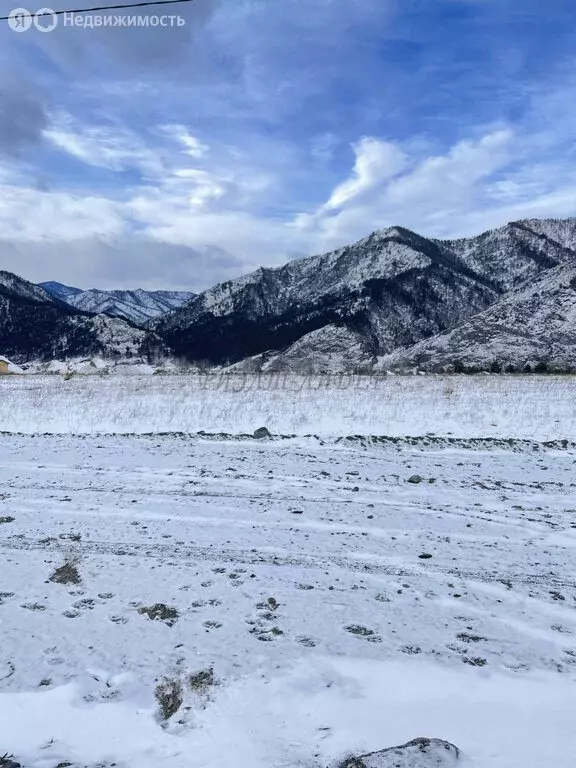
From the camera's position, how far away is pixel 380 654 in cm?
573

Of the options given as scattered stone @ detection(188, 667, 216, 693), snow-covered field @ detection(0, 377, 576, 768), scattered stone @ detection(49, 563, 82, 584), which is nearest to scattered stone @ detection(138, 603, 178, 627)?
snow-covered field @ detection(0, 377, 576, 768)

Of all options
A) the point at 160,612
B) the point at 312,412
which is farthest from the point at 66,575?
the point at 312,412

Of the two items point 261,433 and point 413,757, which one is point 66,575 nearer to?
point 413,757

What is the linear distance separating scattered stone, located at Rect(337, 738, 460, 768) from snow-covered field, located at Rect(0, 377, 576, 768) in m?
0.16

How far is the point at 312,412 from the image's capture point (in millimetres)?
23234

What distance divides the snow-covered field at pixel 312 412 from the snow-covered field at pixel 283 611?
6.00 metres

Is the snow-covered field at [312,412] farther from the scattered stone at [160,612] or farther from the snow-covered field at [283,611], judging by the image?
the scattered stone at [160,612]

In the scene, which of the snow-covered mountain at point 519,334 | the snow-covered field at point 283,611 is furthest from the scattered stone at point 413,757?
the snow-covered mountain at point 519,334

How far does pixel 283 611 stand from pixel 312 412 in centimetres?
1680

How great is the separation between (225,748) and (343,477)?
8784 mm

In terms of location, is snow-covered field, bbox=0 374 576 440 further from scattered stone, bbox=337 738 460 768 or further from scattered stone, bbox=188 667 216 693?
scattered stone, bbox=337 738 460 768

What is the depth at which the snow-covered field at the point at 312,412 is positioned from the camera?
20453 mm

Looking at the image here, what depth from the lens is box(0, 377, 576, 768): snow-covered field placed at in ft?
15.1

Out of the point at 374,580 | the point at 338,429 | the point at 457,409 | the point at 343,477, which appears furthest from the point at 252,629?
the point at 457,409
